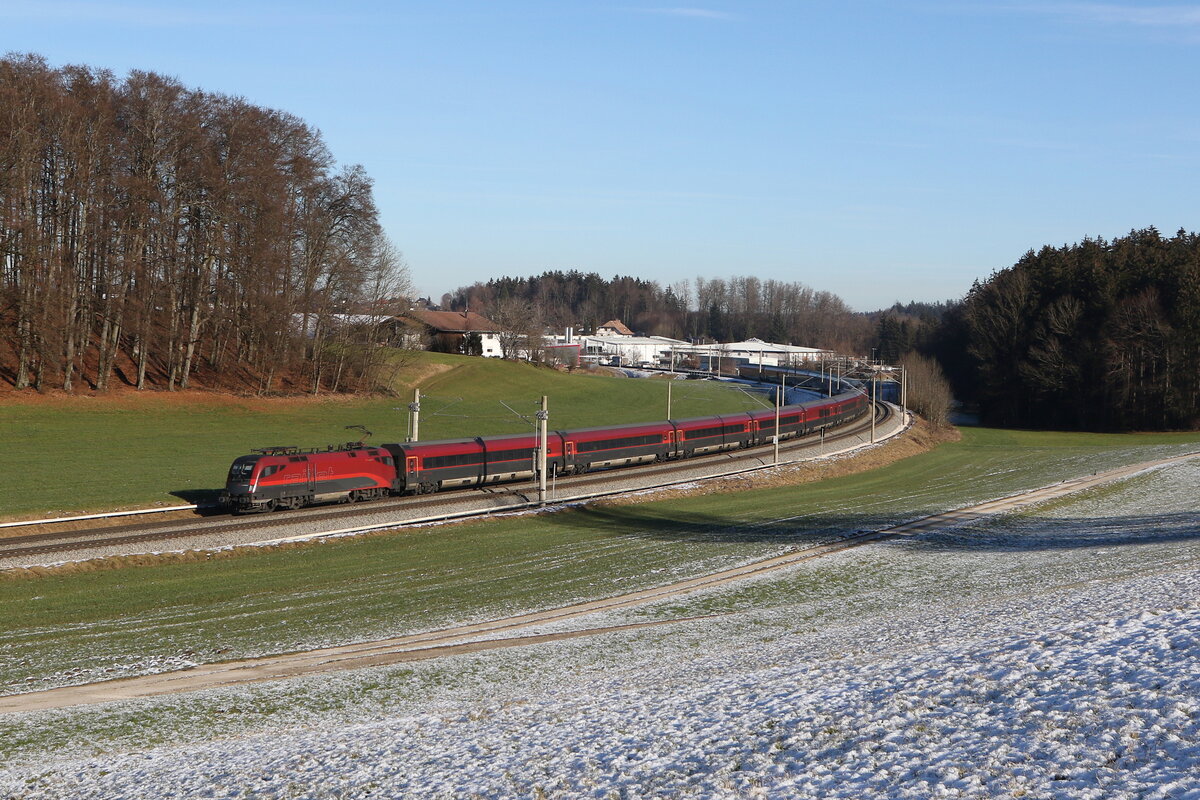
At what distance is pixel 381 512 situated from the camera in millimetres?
40906

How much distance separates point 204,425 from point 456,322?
8793cm

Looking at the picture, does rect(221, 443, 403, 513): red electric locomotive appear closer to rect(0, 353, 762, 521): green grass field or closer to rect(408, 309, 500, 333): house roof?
rect(0, 353, 762, 521): green grass field

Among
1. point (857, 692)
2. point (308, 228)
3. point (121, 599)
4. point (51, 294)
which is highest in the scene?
point (308, 228)

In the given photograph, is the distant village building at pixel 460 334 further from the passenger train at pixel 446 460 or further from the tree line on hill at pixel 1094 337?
the passenger train at pixel 446 460

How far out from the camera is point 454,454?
1847 inches

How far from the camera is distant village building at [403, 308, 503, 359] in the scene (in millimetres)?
137500

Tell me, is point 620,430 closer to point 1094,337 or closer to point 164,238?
point 164,238

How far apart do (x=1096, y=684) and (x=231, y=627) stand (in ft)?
64.3

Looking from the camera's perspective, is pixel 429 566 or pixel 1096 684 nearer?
pixel 1096 684

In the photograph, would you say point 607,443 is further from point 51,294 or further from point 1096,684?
point 1096,684

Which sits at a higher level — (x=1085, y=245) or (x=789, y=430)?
(x=1085, y=245)

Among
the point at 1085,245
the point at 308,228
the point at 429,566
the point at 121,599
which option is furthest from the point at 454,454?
the point at 1085,245

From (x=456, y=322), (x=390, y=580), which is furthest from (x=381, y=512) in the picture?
(x=456, y=322)

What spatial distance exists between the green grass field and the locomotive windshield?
3.78 m
